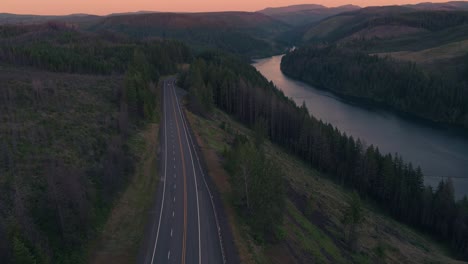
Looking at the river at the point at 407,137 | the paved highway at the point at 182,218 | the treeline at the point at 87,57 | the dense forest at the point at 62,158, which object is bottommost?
the river at the point at 407,137

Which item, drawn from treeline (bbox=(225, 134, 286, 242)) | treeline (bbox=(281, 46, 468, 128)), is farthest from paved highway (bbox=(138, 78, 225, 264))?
treeline (bbox=(281, 46, 468, 128))

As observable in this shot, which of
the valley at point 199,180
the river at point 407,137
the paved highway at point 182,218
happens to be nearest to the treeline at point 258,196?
the valley at point 199,180

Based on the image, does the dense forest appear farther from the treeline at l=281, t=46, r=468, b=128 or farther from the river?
the treeline at l=281, t=46, r=468, b=128

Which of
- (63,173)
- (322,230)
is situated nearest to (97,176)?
(63,173)

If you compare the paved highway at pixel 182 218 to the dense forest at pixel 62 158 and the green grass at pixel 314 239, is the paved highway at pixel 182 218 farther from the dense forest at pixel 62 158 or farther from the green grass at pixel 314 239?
the green grass at pixel 314 239

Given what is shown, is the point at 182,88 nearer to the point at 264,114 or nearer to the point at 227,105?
the point at 227,105

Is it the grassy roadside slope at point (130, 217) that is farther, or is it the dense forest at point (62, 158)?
the grassy roadside slope at point (130, 217)
